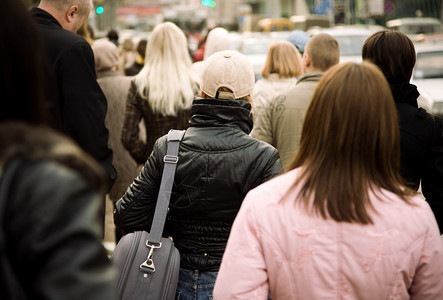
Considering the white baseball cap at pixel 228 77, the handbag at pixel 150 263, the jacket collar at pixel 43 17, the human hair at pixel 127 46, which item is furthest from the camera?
the human hair at pixel 127 46

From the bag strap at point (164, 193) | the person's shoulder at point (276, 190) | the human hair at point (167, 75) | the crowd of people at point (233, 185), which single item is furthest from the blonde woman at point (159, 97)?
the person's shoulder at point (276, 190)

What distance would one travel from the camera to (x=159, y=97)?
223 inches

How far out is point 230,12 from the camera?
76.4m

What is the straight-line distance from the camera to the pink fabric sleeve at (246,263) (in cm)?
232

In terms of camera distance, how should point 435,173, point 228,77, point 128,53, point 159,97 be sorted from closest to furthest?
1. point 228,77
2. point 435,173
3. point 159,97
4. point 128,53

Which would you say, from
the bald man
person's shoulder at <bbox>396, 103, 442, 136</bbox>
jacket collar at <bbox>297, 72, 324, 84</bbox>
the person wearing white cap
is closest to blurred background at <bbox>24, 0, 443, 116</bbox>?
the bald man

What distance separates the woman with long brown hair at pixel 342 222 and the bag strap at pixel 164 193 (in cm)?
86

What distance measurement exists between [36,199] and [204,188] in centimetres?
189

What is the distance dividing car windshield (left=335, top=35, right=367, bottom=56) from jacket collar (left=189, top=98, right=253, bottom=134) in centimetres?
1556

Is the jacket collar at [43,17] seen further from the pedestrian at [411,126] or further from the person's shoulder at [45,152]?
the person's shoulder at [45,152]

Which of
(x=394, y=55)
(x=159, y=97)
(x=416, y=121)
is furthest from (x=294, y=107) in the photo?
(x=416, y=121)

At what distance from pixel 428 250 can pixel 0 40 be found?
1500mm

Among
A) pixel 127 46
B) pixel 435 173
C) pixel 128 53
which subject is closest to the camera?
pixel 435 173

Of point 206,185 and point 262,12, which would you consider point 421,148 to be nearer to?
point 206,185
